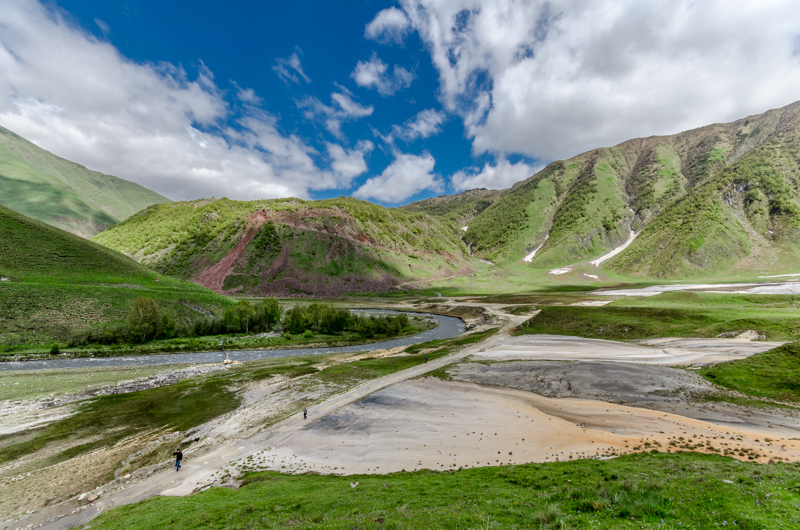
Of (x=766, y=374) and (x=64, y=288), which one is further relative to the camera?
(x=64, y=288)

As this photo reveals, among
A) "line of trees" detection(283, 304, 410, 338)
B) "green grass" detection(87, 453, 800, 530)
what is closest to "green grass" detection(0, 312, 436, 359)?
"line of trees" detection(283, 304, 410, 338)

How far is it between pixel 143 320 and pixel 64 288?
2182 centimetres

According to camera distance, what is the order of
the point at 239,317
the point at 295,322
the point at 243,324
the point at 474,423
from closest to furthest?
the point at 474,423, the point at 239,317, the point at 243,324, the point at 295,322

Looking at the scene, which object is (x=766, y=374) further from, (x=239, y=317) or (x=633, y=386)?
(x=239, y=317)

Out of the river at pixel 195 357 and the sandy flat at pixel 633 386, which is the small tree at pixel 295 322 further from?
the sandy flat at pixel 633 386

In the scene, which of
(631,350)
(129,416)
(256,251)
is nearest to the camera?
(129,416)

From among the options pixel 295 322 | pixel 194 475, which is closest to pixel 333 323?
pixel 295 322

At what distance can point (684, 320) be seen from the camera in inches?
2554

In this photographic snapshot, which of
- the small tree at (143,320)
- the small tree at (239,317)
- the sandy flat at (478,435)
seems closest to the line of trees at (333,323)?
the small tree at (239,317)

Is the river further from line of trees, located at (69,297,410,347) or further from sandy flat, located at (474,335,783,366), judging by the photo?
sandy flat, located at (474,335,783,366)

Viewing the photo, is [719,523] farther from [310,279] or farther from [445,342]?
[310,279]

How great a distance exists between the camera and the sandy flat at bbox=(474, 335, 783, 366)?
44438 millimetres

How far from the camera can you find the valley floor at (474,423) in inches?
880

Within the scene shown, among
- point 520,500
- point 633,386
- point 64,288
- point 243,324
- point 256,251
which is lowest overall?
point 633,386
